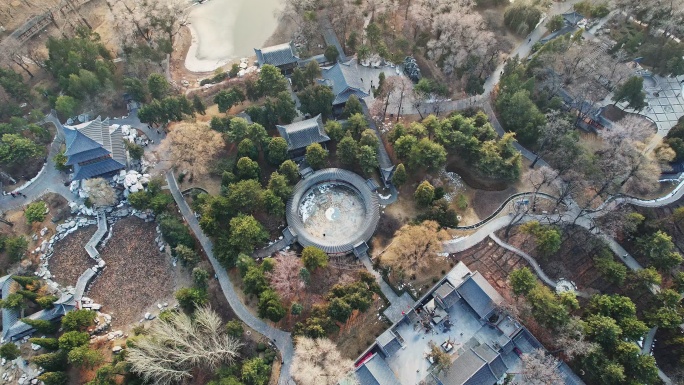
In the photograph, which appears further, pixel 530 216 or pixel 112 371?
pixel 530 216

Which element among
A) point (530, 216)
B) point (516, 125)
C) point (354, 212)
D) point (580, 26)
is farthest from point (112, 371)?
point (580, 26)

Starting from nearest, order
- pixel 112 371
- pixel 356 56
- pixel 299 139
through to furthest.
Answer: pixel 112 371 < pixel 299 139 < pixel 356 56

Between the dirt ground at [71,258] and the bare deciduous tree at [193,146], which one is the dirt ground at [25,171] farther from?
the bare deciduous tree at [193,146]

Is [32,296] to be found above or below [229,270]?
above

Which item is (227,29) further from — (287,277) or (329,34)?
(287,277)

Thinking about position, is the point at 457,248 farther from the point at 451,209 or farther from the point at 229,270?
the point at 229,270

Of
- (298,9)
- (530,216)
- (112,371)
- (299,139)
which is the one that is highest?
(298,9)

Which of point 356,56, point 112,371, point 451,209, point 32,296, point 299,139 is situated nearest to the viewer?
point 112,371

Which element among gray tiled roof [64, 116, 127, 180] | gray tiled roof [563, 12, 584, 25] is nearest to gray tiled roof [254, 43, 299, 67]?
gray tiled roof [64, 116, 127, 180]
